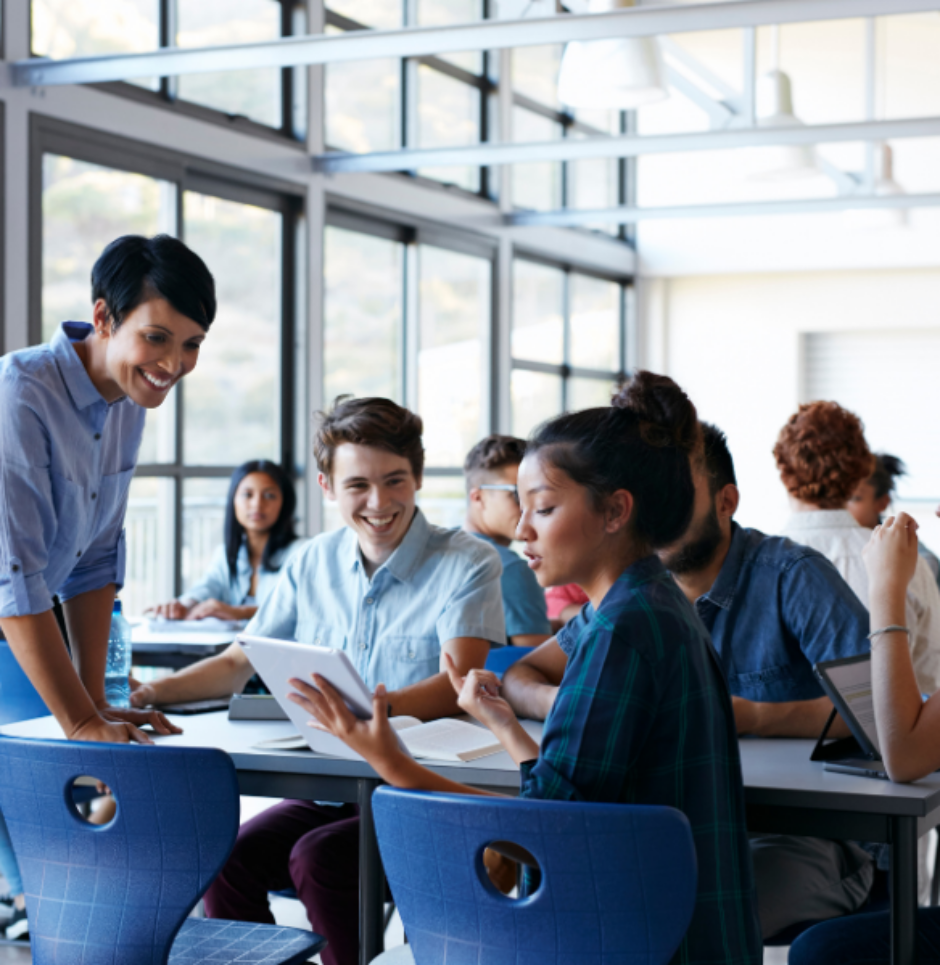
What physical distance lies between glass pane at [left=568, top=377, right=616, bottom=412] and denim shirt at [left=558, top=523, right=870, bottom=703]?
713 cm

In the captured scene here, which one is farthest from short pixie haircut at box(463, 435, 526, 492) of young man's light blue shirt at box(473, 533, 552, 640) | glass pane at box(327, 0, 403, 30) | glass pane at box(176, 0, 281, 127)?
glass pane at box(327, 0, 403, 30)

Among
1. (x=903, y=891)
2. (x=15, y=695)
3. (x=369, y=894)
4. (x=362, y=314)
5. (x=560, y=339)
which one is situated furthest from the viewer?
(x=560, y=339)

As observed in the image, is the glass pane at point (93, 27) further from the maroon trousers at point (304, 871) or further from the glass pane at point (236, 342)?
the maroon trousers at point (304, 871)

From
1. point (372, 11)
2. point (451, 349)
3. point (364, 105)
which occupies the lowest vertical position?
point (451, 349)

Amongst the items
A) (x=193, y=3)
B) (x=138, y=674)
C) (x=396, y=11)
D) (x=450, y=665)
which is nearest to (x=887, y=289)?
(x=396, y=11)

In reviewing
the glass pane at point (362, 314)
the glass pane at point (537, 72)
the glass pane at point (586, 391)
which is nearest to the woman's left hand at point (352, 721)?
the glass pane at point (362, 314)

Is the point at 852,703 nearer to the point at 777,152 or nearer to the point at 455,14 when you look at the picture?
the point at 777,152

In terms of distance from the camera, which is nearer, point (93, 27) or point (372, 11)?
point (93, 27)

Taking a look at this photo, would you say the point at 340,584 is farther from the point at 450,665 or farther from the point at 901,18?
the point at 901,18

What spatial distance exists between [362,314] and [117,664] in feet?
14.1

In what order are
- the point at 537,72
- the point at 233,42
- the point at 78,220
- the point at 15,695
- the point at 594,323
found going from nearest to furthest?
the point at 15,695 < the point at 78,220 < the point at 233,42 < the point at 537,72 < the point at 594,323

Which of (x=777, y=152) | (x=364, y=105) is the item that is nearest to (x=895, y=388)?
(x=777, y=152)

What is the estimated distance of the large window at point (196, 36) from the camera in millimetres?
4832

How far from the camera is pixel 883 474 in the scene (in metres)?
4.35
